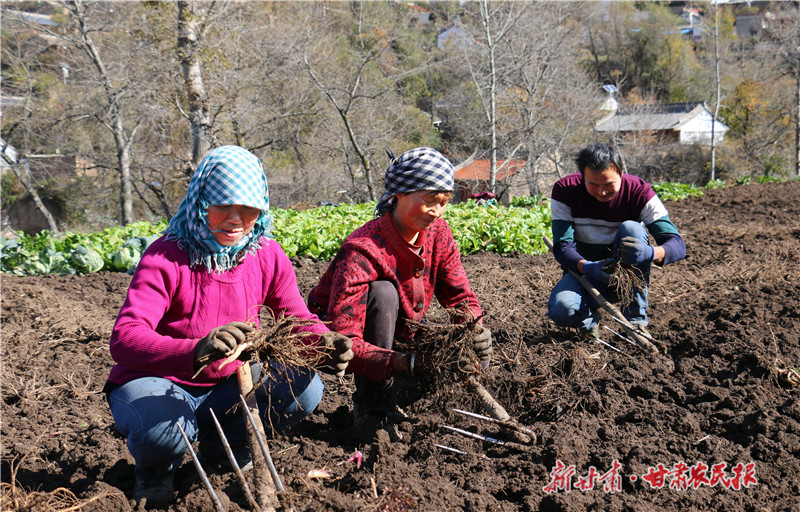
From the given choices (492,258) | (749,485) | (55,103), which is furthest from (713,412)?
(55,103)

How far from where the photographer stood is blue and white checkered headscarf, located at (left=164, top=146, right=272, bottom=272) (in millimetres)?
2182

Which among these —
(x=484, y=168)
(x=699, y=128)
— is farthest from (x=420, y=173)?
(x=699, y=128)

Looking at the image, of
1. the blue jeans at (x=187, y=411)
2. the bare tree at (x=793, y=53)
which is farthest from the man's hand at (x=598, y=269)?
the bare tree at (x=793, y=53)

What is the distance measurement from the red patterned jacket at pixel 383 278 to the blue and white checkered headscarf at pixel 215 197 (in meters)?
0.50

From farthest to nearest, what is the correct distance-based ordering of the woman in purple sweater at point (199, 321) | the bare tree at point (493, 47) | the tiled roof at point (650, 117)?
the tiled roof at point (650, 117)
the bare tree at point (493, 47)
the woman in purple sweater at point (199, 321)

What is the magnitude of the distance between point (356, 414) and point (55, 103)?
2032 cm

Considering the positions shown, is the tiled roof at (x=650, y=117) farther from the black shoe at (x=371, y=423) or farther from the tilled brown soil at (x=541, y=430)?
the black shoe at (x=371, y=423)

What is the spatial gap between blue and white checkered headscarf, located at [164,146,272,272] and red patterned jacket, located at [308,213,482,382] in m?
0.50

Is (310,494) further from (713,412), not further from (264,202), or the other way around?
(713,412)

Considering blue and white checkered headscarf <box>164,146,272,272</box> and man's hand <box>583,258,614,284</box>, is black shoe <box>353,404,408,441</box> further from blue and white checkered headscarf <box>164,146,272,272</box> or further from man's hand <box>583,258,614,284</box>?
man's hand <box>583,258,614,284</box>

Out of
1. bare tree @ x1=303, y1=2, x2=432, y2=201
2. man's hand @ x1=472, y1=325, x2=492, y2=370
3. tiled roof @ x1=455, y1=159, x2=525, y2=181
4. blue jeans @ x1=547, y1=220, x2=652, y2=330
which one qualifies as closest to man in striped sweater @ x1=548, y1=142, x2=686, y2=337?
blue jeans @ x1=547, y1=220, x2=652, y2=330

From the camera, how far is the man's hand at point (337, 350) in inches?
91.4

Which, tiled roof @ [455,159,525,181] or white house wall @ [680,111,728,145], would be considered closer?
tiled roof @ [455,159,525,181]

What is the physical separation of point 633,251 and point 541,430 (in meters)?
1.31
